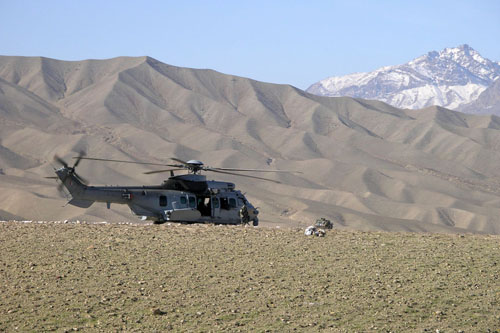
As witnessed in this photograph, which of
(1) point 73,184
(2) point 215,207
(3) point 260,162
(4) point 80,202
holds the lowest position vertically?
(3) point 260,162

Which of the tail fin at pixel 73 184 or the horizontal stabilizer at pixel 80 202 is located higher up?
the tail fin at pixel 73 184

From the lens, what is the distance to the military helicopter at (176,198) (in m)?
23.9

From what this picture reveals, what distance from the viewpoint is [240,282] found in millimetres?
14922

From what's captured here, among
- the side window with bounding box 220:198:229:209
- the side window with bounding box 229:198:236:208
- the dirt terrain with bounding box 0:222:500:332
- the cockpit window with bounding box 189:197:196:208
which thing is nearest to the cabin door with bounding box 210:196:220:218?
the side window with bounding box 220:198:229:209

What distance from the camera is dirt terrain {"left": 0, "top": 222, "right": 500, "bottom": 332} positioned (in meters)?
12.8

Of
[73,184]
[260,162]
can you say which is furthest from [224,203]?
[260,162]

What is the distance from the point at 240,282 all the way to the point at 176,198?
10.3m

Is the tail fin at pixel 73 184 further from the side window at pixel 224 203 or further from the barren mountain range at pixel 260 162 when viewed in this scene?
the barren mountain range at pixel 260 162

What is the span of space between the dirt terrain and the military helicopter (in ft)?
12.5

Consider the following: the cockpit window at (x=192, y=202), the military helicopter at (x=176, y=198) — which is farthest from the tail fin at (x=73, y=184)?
the cockpit window at (x=192, y=202)

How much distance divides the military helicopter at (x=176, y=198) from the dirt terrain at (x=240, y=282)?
3.80 meters

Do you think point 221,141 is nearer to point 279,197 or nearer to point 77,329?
point 279,197

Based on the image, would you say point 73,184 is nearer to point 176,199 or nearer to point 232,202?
point 176,199

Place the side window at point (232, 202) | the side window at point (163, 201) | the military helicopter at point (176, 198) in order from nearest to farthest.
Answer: the military helicopter at point (176, 198)
the side window at point (163, 201)
the side window at point (232, 202)
